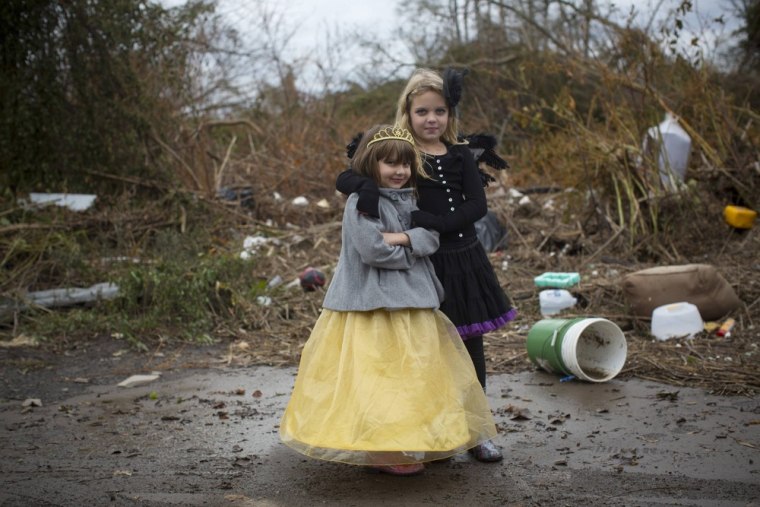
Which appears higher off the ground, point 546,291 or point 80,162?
point 80,162

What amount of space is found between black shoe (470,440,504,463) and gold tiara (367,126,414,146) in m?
1.43

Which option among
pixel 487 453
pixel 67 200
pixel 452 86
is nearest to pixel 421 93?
pixel 452 86

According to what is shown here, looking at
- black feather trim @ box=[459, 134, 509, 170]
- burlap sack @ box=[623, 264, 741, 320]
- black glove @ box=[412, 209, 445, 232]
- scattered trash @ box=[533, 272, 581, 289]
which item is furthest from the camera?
scattered trash @ box=[533, 272, 581, 289]

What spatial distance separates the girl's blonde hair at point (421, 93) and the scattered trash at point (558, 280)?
3203mm

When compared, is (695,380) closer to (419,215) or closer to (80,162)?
(419,215)

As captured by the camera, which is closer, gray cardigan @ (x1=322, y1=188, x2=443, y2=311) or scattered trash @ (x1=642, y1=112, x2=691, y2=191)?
gray cardigan @ (x1=322, y1=188, x2=443, y2=311)

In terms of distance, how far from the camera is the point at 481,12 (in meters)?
17.3

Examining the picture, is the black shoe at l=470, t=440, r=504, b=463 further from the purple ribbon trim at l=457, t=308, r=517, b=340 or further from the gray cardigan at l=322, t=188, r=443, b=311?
the gray cardigan at l=322, t=188, r=443, b=311

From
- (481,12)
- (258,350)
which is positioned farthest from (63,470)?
(481,12)

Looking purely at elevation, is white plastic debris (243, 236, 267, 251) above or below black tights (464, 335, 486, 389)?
above

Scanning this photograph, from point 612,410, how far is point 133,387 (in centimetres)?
320

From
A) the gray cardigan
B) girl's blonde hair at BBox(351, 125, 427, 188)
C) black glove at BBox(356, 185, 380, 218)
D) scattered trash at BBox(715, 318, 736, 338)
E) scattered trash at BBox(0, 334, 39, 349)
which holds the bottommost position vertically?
scattered trash at BBox(715, 318, 736, 338)

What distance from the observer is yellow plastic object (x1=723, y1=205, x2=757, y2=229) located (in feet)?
25.6

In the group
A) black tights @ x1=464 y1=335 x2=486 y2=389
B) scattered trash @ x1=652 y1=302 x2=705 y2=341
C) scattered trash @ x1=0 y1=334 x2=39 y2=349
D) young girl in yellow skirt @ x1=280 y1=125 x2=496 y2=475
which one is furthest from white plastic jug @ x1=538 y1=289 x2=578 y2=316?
scattered trash @ x1=0 y1=334 x2=39 y2=349
